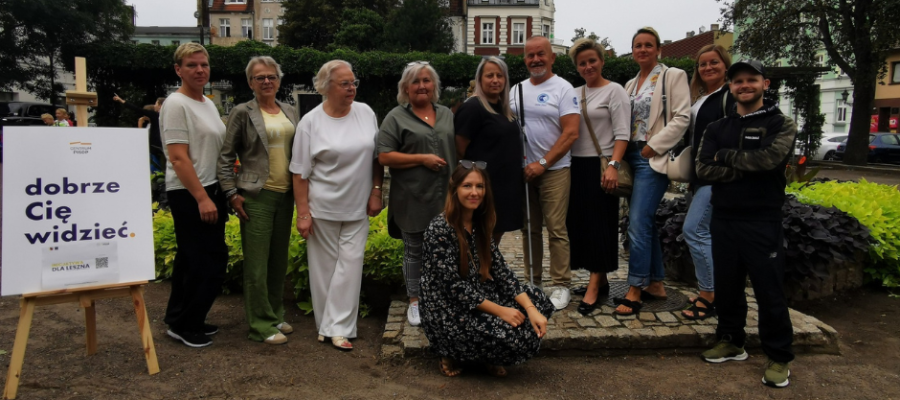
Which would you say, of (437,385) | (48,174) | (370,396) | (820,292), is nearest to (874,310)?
(820,292)

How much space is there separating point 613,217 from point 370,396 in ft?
7.04

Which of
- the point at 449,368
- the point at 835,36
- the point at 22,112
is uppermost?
the point at 835,36

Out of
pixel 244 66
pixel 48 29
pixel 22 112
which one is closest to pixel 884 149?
pixel 244 66

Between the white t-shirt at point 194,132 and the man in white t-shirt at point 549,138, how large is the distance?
6.69ft

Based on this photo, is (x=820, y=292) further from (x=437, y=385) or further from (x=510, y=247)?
(x=437, y=385)

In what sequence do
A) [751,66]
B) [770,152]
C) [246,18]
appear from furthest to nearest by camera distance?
[246,18], [751,66], [770,152]

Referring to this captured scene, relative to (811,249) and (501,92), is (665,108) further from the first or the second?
Result: (811,249)

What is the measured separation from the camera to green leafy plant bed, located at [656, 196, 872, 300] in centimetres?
489

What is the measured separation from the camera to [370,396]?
328 centimetres

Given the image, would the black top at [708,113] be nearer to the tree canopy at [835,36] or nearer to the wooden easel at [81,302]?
the wooden easel at [81,302]

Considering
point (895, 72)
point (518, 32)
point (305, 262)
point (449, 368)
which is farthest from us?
point (518, 32)

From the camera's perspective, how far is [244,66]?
20.5 m

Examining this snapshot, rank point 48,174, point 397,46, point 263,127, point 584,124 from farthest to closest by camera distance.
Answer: point 397,46, point 584,124, point 263,127, point 48,174

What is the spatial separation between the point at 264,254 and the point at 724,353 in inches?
120
